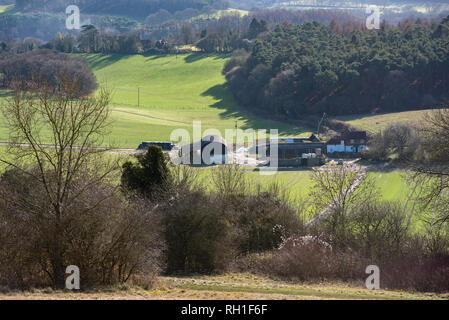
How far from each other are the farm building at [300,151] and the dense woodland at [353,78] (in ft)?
49.9

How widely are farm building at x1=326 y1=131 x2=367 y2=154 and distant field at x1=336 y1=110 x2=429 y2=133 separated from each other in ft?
15.5

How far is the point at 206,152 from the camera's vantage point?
51.6 metres

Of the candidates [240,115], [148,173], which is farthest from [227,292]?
[240,115]

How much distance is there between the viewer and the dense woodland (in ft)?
241

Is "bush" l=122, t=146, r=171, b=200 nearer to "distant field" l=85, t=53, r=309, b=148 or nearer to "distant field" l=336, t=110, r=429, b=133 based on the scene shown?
"distant field" l=85, t=53, r=309, b=148

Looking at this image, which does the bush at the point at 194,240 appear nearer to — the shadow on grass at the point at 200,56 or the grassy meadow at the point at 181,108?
the grassy meadow at the point at 181,108

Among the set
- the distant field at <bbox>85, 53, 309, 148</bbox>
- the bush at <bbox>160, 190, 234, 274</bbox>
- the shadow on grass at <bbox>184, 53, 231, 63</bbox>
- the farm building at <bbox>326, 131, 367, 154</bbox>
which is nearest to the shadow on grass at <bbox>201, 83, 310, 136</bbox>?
the distant field at <bbox>85, 53, 309, 148</bbox>

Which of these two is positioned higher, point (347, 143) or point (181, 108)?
point (181, 108)

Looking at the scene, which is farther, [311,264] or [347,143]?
[347,143]

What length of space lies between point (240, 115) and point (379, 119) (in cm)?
2002

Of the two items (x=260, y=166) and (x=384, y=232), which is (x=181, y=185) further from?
(x=260, y=166)

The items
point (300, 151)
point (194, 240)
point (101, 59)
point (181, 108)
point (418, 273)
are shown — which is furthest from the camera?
point (101, 59)

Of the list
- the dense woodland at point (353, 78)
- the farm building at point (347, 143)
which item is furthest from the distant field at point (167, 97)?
the farm building at point (347, 143)

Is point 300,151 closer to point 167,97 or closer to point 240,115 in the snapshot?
point 240,115
